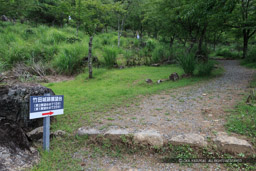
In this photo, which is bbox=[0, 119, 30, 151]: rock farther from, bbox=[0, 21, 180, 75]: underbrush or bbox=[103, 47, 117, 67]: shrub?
bbox=[103, 47, 117, 67]: shrub

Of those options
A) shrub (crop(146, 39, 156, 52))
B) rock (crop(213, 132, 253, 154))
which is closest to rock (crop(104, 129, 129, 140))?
rock (crop(213, 132, 253, 154))

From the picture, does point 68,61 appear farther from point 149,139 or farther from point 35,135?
point 149,139

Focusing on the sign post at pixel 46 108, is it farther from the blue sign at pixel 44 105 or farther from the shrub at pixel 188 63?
the shrub at pixel 188 63

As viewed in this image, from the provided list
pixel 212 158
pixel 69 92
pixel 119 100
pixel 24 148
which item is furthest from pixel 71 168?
pixel 69 92

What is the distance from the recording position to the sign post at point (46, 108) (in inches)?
74.7

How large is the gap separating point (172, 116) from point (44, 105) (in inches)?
83.6

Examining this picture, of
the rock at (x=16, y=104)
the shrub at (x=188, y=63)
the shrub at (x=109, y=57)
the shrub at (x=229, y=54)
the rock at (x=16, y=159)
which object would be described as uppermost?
the shrub at (x=229, y=54)

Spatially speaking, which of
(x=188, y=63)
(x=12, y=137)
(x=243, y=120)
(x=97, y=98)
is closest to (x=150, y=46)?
(x=188, y=63)

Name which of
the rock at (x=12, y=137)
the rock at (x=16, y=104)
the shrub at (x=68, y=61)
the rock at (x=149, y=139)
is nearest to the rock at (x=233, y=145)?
the rock at (x=149, y=139)

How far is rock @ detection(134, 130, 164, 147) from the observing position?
2109mm

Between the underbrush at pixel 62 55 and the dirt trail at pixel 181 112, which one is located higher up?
the underbrush at pixel 62 55

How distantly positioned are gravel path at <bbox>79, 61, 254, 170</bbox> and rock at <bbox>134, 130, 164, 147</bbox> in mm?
176

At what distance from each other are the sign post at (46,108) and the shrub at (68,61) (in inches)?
226

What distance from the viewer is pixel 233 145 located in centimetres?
191
